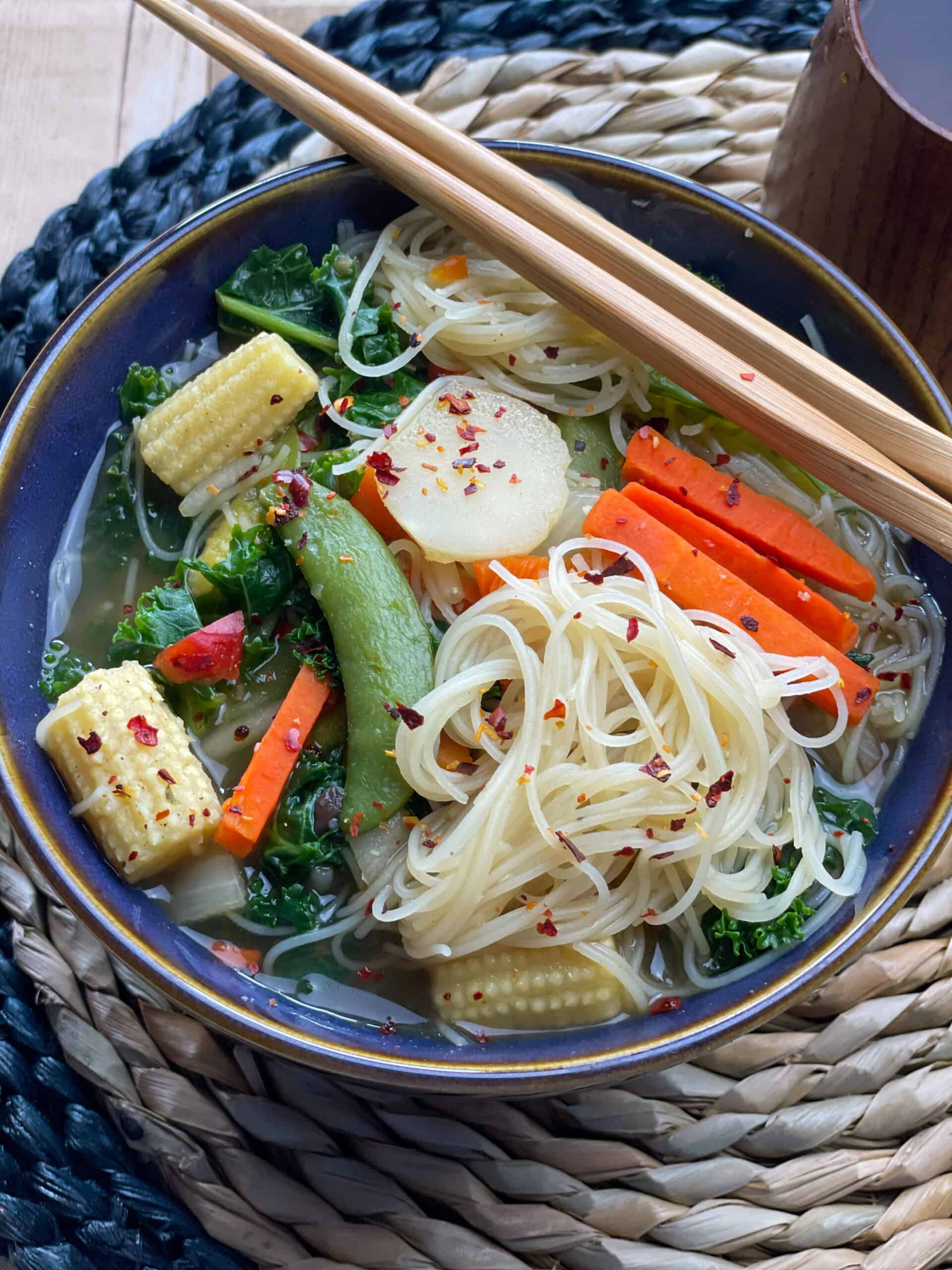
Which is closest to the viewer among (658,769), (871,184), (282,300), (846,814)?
(658,769)

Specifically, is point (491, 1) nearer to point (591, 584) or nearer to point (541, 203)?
point (541, 203)

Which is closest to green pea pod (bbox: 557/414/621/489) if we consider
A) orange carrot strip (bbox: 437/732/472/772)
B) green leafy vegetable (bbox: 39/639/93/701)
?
orange carrot strip (bbox: 437/732/472/772)

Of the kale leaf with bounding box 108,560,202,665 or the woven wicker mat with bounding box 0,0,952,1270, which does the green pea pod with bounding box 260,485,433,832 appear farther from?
the woven wicker mat with bounding box 0,0,952,1270

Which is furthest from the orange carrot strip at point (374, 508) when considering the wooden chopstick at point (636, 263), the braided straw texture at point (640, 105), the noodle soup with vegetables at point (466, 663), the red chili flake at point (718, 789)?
the braided straw texture at point (640, 105)

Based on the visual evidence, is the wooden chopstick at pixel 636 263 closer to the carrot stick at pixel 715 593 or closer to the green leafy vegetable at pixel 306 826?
the carrot stick at pixel 715 593

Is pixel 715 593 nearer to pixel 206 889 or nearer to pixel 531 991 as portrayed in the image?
pixel 531 991

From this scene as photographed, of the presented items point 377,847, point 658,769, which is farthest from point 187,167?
point 658,769
